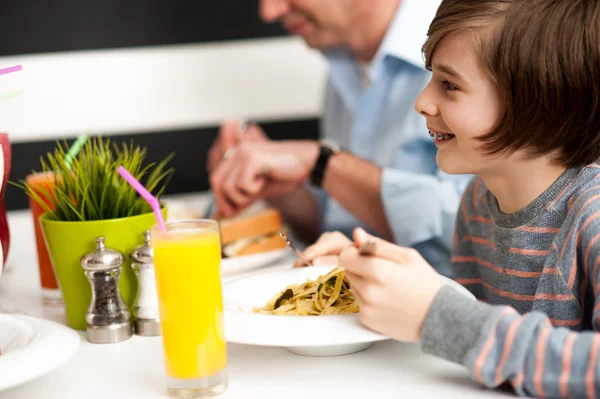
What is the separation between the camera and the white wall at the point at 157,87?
8.86 feet

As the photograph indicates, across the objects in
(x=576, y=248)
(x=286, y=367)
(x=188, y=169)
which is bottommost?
(x=188, y=169)

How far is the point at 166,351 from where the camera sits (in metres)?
0.84

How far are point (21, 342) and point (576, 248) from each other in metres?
0.71

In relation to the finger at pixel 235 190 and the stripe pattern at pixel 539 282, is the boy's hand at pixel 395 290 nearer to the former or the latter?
the stripe pattern at pixel 539 282

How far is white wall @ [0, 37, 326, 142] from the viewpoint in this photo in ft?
8.86

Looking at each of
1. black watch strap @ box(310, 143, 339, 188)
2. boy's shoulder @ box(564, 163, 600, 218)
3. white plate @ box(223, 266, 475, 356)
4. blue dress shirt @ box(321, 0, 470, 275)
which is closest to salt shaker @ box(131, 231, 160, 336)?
white plate @ box(223, 266, 475, 356)

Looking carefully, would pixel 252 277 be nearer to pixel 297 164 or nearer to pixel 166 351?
pixel 166 351

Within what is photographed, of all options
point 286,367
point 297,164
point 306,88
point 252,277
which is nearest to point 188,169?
point 306,88

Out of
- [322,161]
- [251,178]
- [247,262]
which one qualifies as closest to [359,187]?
[322,161]

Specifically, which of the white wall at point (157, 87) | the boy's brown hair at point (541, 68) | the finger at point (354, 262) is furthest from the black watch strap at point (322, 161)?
the white wall at point (157, 87)

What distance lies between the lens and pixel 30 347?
2.87ft

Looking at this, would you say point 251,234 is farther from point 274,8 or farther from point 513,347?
point 513,347

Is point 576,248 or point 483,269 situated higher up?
point 576,248

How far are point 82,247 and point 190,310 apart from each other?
33 cm
